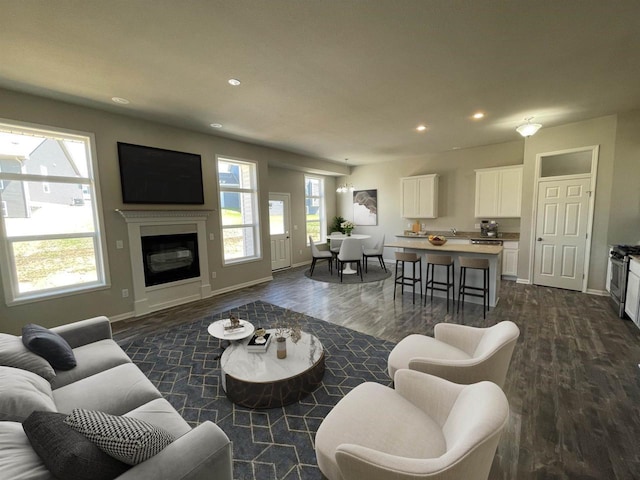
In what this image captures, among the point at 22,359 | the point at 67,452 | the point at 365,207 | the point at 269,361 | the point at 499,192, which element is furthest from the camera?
the point at 365,207

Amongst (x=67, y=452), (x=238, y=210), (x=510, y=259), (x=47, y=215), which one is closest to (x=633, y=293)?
(x=510, y=259)

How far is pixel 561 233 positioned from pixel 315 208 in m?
5.85

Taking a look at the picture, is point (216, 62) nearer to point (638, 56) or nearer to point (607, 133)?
point (638, 56)

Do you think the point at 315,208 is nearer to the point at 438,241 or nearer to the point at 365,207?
the point at 365,207

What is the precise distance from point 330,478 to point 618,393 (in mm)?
2603

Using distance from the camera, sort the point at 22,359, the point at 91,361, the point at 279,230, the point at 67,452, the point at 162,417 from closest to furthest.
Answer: the point at 67,452 → the point at 162,417 → the point at 22,359 → the point at 91,361 → the point at 279,230

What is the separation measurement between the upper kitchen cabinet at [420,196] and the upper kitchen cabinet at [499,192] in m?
0.97

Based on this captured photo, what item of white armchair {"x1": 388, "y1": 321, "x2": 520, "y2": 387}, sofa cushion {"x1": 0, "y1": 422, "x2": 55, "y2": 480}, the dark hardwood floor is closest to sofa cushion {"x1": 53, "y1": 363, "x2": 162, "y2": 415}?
sofa cushion {"x1": 0, "y1": 422, "x2": 55, "y2": 480}

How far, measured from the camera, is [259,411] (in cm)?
212

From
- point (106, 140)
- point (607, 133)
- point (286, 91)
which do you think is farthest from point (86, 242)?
point (607, 133)


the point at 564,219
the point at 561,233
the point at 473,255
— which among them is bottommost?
the point at 473,255

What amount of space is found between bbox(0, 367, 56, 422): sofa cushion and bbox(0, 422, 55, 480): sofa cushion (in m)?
0.14

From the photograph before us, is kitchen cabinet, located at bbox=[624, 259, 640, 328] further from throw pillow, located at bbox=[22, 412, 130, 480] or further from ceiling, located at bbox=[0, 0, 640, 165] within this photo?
throw pillow, located at bbox=[22, 412, 130, 480]

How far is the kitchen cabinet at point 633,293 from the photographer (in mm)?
3230
